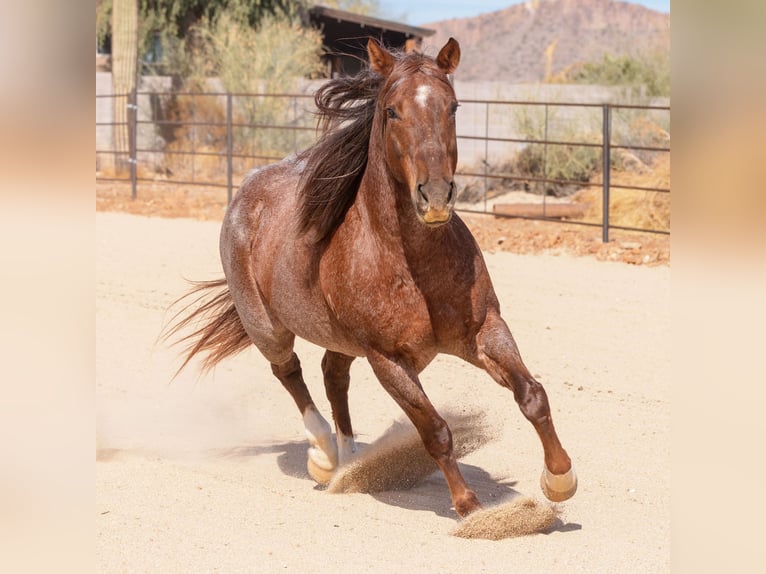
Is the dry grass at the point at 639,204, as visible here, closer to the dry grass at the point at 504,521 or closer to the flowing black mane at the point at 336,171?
the flowing black mane at the point at 336,171

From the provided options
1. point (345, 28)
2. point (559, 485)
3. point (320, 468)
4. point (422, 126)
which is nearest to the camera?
point (422, 126)

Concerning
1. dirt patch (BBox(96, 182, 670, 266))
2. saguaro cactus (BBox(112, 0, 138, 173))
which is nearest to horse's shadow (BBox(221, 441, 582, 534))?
dirt patch (BBox(96, 182, 670, 266))

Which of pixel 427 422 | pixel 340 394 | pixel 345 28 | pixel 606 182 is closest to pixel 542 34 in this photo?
pixel 345 28

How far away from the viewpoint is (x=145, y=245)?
1233 centimetres

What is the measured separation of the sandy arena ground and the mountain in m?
57.6

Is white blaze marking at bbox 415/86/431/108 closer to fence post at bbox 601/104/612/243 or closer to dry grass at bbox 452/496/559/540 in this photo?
dry grass at bbox 452/496/559/540

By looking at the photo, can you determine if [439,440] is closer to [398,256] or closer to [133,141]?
[398,256]

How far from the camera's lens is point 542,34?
248 ft

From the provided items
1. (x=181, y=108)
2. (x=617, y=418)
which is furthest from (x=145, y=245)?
(x=181, y=108)

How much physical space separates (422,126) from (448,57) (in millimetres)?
480

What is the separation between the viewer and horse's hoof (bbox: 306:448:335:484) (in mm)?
4996
